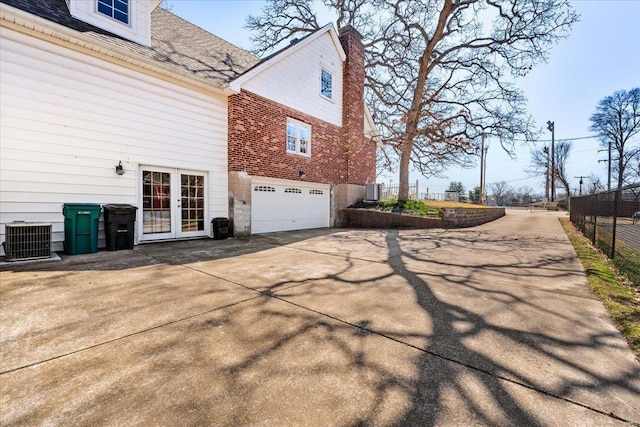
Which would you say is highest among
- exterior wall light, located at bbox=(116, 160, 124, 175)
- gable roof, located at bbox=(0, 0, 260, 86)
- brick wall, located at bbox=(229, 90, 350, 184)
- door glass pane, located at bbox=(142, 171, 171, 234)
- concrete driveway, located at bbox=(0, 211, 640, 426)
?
gable roof, located at bbox=(0, 0, 260, 86)

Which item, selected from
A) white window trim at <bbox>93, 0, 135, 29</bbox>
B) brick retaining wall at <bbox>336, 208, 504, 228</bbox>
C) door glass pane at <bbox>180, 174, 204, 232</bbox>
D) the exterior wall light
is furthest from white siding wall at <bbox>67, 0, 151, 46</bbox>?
brick retaining wall at <bbox>336, 208, 504, 228</bbox>

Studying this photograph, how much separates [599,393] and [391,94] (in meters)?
16.1

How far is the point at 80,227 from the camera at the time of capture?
5.74 metres

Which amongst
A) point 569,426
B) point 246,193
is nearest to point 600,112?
point 246,193

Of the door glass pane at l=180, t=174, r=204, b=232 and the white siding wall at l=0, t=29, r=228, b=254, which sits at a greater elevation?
the white siding wall at l=0, t=29, r=228, b=254

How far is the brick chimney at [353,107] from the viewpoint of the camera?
43.3 ft

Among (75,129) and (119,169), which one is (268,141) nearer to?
(119,169)

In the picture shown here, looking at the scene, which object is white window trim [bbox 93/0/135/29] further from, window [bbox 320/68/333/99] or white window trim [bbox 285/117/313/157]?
window [bbox 320/68/333/99]

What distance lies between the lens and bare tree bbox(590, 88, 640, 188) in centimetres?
3148

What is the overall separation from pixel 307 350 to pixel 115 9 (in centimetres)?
954

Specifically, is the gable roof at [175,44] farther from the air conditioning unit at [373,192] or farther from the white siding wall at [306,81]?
the air conditioning unit at [373,192]

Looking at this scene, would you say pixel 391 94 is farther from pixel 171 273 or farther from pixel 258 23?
pixel 171 273

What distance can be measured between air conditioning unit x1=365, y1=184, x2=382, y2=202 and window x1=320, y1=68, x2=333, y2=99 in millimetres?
4500

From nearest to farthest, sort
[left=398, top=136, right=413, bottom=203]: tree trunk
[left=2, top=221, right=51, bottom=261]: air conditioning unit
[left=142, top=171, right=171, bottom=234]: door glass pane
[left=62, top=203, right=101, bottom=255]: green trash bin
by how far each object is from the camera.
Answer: [left=2, top=221, right=51, bottom=261]: air conditioning unit → [left=62, top=203, right=101, bottom=255]: green trash bin → [left=142, top=171, right=171, bottom=234]: door glass pane → [left=398, top=136, right=413, bottom=203]: tree trunk
